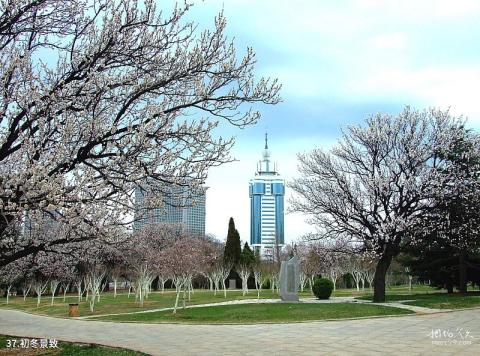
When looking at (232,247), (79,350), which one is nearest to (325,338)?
(79,350)

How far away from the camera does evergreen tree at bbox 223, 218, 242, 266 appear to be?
53812mm

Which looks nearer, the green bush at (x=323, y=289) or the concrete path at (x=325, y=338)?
the concrete path at (x=325, y=338)

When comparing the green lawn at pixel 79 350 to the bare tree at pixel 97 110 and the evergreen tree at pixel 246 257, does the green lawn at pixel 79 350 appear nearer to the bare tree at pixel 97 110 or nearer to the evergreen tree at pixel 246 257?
the bare tree at pixel 97 110

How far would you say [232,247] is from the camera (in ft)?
183

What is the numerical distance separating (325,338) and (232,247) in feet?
149

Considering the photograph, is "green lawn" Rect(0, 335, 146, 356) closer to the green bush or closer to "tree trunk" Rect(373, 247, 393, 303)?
"tree trunk" Rect(373, 247, 393, 303)

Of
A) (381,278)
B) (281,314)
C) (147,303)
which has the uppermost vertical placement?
(381,278)

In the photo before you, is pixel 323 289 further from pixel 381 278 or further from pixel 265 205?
pixel 265 205

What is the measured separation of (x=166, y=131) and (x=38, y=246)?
2.81m

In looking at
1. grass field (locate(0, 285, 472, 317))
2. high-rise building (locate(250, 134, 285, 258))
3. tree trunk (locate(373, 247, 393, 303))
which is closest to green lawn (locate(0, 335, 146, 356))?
grass field (locate(0, 285, 472, 317))

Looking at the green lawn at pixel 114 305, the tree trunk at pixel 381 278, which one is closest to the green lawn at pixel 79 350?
the green lawn at pixel 114 305

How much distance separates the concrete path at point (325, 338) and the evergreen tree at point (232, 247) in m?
39.4

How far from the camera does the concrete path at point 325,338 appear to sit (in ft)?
28.9

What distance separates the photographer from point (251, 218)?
11456 centimetres
